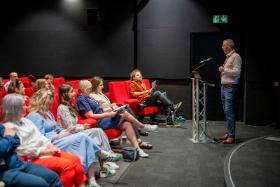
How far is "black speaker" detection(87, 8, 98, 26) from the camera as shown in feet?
29.2

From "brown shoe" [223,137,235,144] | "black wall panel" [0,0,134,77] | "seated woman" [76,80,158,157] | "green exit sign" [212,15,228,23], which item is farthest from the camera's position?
"black wall panel" [0,0,134,77]

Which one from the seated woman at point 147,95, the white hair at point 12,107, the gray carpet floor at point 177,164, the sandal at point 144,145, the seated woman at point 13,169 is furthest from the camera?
the seated woman at point 147,95

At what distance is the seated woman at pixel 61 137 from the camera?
154 inches

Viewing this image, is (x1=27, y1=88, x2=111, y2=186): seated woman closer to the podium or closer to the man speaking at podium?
the podium

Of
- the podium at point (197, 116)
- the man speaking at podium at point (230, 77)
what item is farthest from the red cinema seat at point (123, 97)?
the man speaking at podium at point (230, 77)

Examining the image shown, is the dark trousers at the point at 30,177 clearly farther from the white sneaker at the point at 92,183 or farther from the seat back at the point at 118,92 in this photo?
the seat back at the point at 118,92

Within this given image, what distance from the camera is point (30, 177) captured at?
2.88 metres

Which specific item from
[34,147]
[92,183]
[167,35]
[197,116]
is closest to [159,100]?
[167,35]

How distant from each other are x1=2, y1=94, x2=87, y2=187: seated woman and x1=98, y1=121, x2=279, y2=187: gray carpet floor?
0.90 metres

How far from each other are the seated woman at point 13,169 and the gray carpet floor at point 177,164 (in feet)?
4.52

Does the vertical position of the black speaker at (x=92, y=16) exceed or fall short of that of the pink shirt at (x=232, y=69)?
it exceeds it

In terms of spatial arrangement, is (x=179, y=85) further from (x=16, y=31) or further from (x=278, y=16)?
(x=16, y=31)

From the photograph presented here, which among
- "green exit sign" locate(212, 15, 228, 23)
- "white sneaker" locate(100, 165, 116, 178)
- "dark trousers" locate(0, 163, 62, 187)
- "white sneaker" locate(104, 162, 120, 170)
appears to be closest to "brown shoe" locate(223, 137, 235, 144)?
"white sneaker" locate(104, 162, 120, 170)

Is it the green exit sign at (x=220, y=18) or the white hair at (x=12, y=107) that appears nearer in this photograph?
the white hair at (x=12, y=107)
